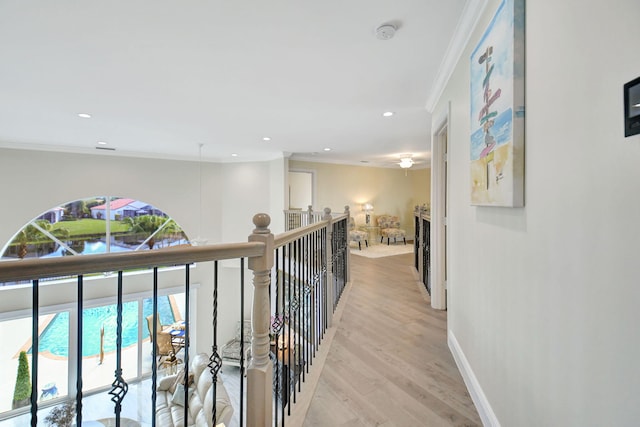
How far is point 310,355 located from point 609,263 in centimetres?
202

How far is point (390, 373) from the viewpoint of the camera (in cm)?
202

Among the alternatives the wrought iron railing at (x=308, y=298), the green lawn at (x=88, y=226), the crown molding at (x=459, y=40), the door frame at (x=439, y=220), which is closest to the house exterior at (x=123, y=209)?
the green lawn at (x=88, y=226)

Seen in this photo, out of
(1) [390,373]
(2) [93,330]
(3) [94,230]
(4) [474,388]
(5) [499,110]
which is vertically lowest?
(2) [93,330]

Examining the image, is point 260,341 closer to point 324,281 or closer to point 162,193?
point 324,281

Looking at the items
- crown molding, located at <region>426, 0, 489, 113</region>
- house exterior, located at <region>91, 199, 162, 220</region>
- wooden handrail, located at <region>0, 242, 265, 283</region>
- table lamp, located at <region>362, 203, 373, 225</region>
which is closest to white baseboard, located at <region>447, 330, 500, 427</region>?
wooden handrail, located at <region>0, 242, 265, 283</region>

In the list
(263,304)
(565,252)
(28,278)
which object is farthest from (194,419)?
(565,252)

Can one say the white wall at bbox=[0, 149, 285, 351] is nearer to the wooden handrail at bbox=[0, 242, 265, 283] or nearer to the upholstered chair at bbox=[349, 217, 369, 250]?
the upholstered chair at bbox=[349, 217, 369, 250]

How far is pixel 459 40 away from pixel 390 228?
680 centimetres

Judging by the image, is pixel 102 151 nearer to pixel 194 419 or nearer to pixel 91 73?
pixel 91 73

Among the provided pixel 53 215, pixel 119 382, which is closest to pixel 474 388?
pixel 119 382

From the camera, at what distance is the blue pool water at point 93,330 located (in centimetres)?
566

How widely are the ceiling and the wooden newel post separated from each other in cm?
139

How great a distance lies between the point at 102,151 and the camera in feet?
19.6

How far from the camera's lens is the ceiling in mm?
1680
